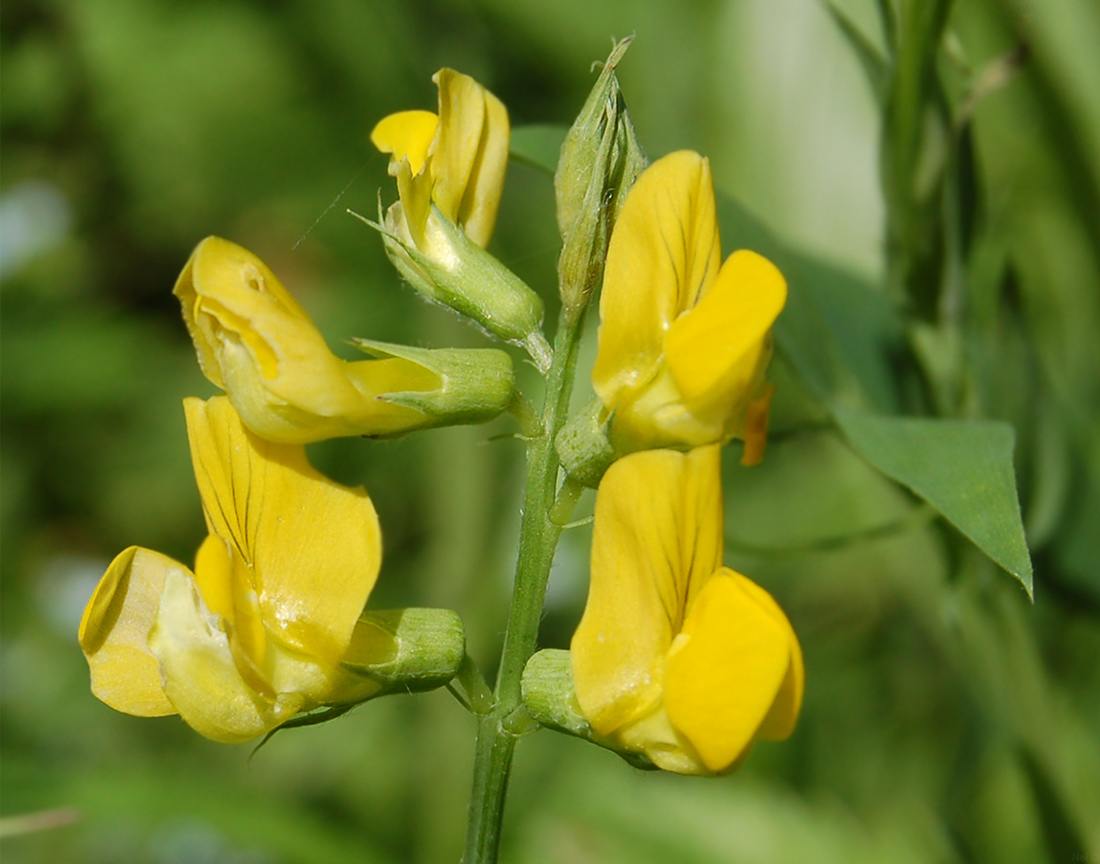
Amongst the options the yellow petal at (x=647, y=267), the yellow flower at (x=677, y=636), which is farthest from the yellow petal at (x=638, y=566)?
the yellow petal at (x=647, y=267)

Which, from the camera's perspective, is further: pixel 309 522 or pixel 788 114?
pixel 788 114

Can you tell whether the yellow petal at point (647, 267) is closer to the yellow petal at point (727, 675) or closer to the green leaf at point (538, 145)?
the yellow petal at point (727, 675)

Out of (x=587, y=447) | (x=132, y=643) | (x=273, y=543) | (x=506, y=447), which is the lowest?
(x=506, y=447)

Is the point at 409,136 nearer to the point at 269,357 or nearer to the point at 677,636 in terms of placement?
the point at 269,357

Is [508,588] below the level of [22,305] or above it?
below

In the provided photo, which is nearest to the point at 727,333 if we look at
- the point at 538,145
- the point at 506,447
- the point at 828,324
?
the point at 538,145

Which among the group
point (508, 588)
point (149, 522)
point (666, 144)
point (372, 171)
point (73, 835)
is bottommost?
point (73, 835)

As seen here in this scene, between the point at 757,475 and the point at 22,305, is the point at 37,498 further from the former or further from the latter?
the point at 757,475

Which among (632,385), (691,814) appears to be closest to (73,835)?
(691,814)
